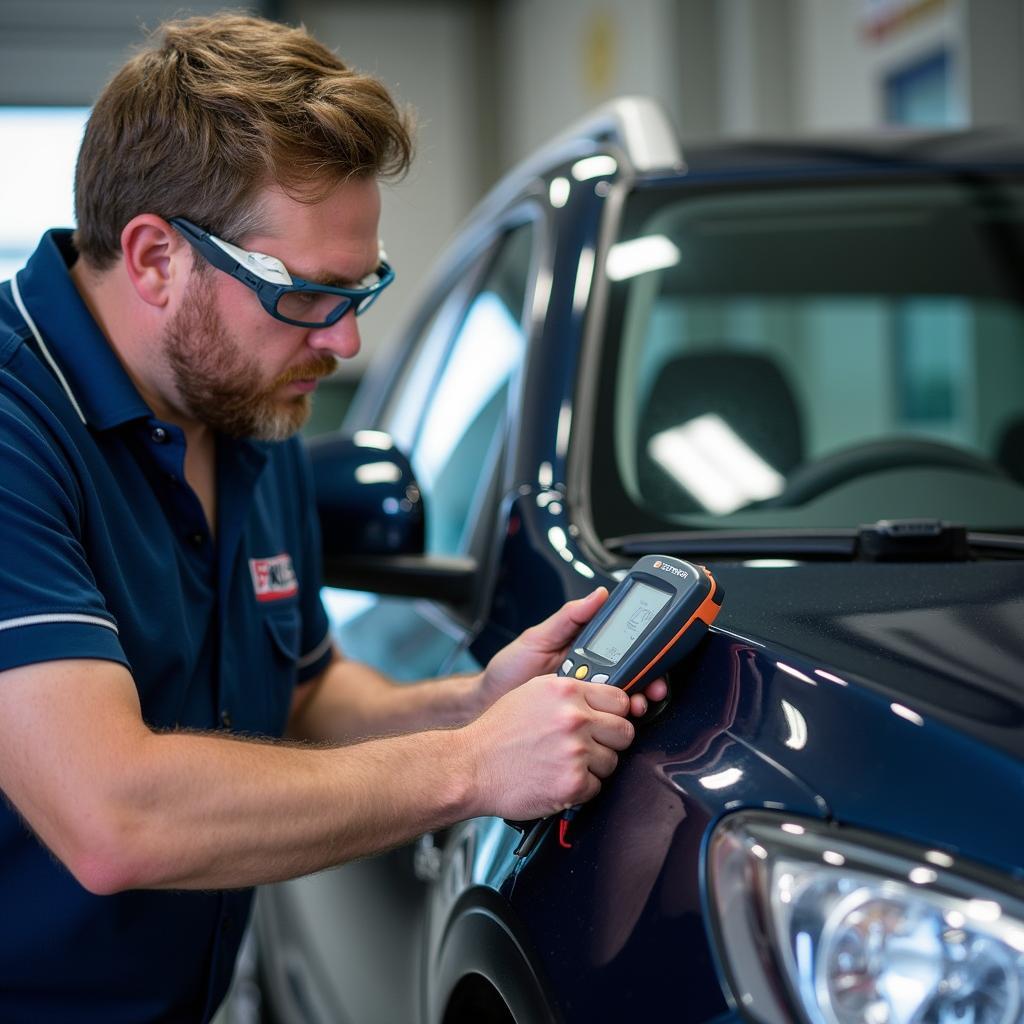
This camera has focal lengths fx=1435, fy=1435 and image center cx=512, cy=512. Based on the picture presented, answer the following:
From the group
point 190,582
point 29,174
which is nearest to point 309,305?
point 190,582

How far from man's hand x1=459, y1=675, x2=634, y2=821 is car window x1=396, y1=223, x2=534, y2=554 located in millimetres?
643

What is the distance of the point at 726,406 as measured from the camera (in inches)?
71.7

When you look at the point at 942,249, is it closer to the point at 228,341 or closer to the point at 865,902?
the point at 228,341

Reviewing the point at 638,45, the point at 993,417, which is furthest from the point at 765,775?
the point at 638,45

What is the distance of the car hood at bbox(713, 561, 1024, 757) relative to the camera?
0.96 meters

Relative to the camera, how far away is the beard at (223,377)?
1.44 meters

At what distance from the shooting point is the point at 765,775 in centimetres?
95

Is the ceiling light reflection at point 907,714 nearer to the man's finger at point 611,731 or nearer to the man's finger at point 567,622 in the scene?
the man's finger at point 611,731

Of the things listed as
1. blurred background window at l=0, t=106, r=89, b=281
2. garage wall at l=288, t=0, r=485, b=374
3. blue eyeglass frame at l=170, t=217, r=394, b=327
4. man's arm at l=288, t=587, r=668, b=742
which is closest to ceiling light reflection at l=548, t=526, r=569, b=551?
man's arm at l=288, t=587, r=668, b=742

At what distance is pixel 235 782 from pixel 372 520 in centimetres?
65

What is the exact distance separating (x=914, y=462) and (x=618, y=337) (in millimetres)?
418

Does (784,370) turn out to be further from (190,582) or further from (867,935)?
(867,935)

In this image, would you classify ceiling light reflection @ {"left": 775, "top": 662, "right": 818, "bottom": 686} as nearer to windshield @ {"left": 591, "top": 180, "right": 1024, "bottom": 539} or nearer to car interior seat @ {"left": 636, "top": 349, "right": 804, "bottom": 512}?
windshield @ {"left": 591, "top": 180, "right": 1024, "bottom": 539}

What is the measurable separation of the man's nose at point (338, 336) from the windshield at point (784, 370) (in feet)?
1.00
